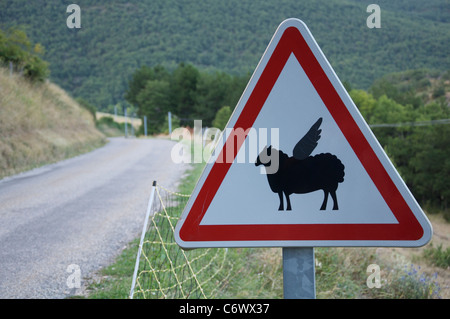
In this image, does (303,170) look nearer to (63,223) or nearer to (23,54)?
(63,223)

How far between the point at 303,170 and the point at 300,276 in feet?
1.24

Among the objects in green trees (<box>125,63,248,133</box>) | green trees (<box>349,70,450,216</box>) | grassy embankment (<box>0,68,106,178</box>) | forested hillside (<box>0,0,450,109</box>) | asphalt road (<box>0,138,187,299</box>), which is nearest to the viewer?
asphalt road (<box>0,138,187,299</box>)

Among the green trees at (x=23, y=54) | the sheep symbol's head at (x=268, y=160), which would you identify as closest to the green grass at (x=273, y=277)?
the sheep symbol's head at (x=268, y=160)

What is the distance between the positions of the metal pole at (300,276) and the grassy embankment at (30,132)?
→ 10016mm

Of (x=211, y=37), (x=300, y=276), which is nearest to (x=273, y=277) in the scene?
(x=300, y=276)

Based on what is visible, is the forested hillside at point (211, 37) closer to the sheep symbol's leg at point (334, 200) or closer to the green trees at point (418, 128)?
the green trees at point (418, 128)

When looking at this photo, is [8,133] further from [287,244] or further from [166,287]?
[287,244]

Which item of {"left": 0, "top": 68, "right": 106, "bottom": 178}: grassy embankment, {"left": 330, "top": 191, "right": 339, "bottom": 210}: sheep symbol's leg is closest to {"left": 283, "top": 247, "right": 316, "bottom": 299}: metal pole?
{"left": 330, "top": 191, "right": 339, "bottom": 210}: sheep symbol's leg

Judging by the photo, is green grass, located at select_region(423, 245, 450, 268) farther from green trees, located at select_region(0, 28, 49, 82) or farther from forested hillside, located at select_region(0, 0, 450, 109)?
green trees, located at select_region(0, 28, 49, 82)

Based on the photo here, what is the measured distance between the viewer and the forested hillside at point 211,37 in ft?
95.9

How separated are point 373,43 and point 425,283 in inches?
1520

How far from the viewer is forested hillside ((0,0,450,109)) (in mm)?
29234

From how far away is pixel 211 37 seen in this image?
228ft

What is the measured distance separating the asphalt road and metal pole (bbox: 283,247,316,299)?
9.09 ft
